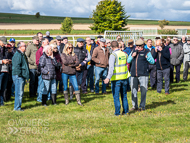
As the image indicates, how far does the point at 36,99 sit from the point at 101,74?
9.22 ft

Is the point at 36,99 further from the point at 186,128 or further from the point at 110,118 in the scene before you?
the point at 186,128

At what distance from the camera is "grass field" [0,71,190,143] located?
18.5 ft

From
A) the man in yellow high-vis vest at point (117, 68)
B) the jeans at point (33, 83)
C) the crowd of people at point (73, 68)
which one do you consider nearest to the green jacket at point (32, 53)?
the crowd of people at point (73, 68)

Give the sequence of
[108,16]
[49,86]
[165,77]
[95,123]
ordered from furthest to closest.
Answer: [108,16], [165,77], [49,86], [95,123]

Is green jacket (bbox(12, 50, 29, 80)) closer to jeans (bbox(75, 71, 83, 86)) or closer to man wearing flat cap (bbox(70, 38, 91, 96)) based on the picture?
man wearing flat cap (bbox(70, 38, 91, 96))

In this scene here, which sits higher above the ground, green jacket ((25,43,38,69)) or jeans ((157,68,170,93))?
green jacket ((25,43,38,69))

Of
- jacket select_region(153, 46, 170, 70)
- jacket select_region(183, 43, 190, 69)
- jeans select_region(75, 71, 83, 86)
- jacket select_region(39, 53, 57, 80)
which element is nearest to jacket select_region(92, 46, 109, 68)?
jeans select_region(75, 71, 83, 86)

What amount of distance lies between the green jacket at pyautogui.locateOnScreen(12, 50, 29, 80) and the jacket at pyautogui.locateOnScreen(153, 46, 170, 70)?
5.10 metres

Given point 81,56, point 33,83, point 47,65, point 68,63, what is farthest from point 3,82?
point 81,56

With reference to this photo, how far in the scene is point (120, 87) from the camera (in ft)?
23.5

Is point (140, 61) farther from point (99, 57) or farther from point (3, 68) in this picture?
point (3, 68)

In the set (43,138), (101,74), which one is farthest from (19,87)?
(101,74)

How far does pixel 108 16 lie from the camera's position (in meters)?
56.0

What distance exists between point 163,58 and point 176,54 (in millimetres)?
2510
